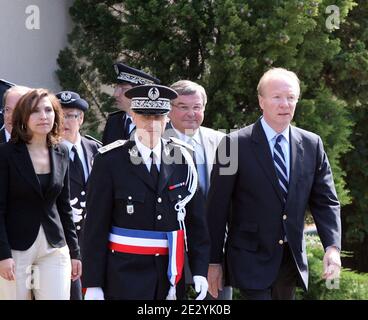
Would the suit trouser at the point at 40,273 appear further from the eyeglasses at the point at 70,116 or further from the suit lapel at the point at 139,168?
the eyeglasses at the point at 70,116

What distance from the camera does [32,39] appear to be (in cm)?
866

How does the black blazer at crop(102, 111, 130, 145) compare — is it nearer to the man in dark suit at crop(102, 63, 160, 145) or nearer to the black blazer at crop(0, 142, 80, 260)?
the man in dark suit at crop(102, 63, 160, 145)

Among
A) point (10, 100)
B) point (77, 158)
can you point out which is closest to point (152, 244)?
point (77, 158)

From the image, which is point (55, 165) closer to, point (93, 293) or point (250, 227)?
point (93, 293)

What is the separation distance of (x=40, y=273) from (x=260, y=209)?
1421mm

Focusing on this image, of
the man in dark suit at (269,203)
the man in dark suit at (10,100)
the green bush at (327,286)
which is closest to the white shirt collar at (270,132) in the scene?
the man in dark suit at (269,203)

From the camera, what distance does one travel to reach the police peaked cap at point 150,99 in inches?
173

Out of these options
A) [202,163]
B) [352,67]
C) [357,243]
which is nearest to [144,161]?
[202,163]

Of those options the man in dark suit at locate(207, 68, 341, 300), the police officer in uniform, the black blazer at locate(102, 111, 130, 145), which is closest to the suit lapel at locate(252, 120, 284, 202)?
the man in dark suit at locate(207, 68, 341, 300)

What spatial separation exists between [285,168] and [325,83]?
4.66 metres

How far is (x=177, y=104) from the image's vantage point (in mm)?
5812

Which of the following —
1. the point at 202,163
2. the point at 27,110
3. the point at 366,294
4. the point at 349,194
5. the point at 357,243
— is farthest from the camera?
the point at 357,243

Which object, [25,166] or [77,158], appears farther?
[77,158]

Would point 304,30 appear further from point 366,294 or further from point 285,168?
point 285,168
